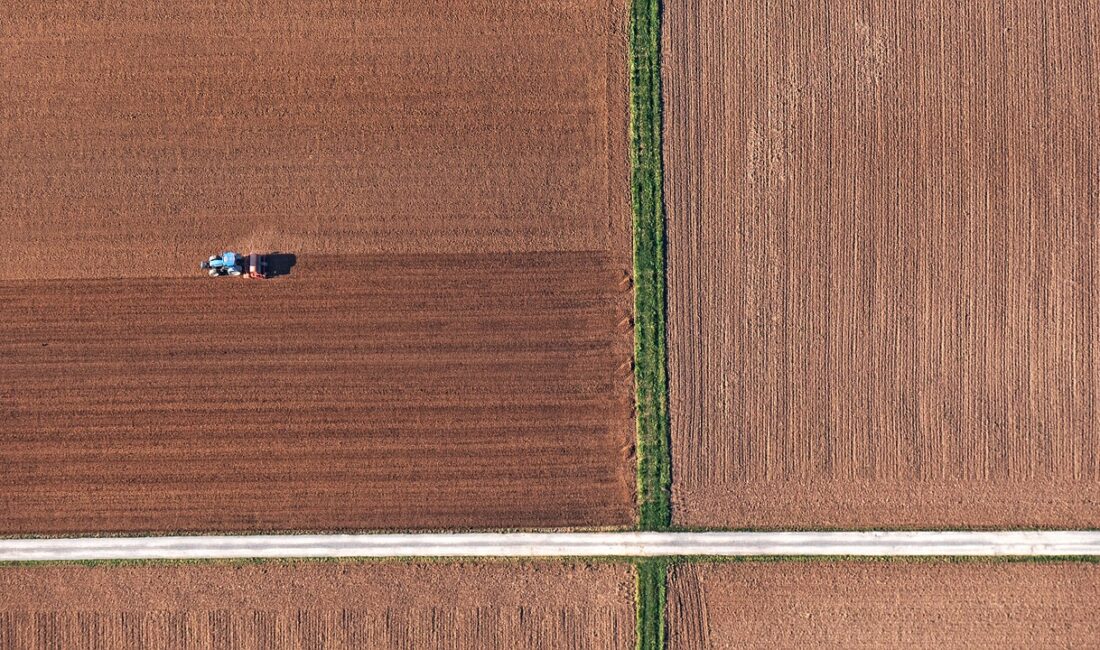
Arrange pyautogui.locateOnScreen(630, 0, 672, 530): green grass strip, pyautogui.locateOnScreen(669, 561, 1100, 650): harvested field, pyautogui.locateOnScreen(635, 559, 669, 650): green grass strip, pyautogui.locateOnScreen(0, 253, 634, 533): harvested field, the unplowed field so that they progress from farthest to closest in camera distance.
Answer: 1. the unplowed field
2. pyautogui.locateOnScreen(0, 253, 634, 533): harvested field
3. pyautogui.locateOnScreen(630, 0, 672, 530): green grass strip
4. pyautogui.locateOnScreen(635, 559, 669, 650): green grass strip
5. pyautogui.locateOnScreen(669, 561, 1100, 650): harvested field

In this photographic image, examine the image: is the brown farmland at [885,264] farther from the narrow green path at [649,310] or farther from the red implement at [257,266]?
the red implement at [257,266]

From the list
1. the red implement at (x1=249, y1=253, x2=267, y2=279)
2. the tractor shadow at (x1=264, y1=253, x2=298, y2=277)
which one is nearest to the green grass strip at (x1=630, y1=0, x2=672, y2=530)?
the tractor shadow at (x1=264, y1=253, x2=298, y2=277)

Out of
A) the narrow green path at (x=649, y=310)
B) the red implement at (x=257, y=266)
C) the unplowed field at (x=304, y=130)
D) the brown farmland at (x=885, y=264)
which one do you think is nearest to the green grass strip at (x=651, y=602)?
the narrow green path at (x=649, y=310)

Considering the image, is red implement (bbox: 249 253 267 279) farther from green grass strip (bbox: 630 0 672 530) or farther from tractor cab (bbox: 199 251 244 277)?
green grass strip (bbox: 630 0 672 530)

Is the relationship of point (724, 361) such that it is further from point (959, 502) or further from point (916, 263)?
point (959, 502)

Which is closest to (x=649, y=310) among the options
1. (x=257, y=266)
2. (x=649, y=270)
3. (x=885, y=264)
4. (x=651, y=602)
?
(x=649, y=270)

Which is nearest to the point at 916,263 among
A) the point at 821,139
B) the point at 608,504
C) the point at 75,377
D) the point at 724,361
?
the point at 821,139
